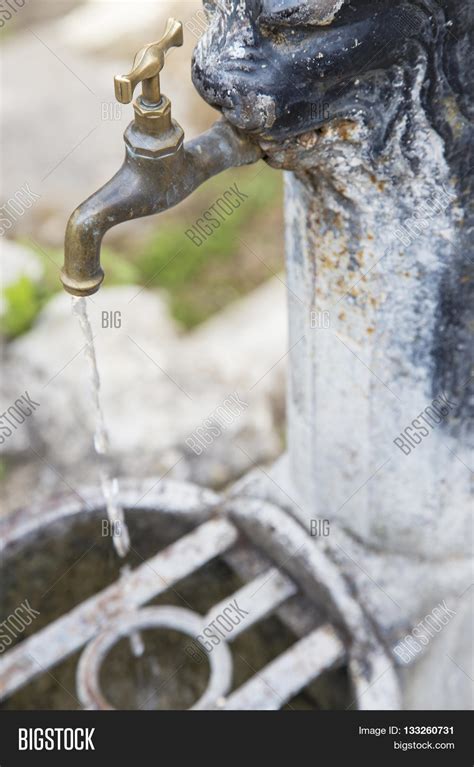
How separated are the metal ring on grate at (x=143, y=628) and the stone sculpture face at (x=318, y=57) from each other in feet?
3.81

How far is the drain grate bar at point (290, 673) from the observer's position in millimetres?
1962

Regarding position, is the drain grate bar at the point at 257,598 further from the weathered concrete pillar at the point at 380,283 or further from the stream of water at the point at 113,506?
the stream of water at the point at 113,506

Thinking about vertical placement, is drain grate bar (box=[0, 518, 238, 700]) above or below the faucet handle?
below

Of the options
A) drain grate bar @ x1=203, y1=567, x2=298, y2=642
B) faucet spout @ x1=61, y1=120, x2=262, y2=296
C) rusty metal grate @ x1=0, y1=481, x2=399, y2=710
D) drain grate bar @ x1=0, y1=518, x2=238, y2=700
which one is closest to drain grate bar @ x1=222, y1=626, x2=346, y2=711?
rusty metal grate @ x1=0, y1=481, x2=399, y2=710

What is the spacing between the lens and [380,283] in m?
1.69

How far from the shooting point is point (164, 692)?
2.43 m

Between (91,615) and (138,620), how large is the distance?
5.3 inches

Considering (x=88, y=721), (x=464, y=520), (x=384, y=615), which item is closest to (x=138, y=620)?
(x=88, y=721)

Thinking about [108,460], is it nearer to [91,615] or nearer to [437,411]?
[91,615]

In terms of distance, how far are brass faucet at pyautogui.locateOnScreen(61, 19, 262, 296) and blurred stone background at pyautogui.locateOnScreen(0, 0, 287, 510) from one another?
1184 mm

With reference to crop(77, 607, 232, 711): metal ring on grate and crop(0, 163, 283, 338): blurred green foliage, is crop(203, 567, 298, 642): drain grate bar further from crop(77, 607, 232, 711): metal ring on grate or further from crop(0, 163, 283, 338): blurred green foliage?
crop(0, 163, 283, 338): blurred green foliage

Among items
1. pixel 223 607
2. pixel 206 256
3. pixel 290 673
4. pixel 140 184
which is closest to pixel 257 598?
pixel 223 607

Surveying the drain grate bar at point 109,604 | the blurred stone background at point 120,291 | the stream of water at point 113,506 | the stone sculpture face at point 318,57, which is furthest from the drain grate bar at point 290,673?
the stone sculpture face at point 318,57

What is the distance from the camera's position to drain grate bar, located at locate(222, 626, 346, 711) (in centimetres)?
196
